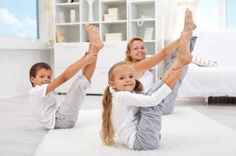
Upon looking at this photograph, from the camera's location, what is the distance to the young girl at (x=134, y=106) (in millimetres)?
1613

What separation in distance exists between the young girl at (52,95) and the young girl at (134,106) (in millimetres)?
442

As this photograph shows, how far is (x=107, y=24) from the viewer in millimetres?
4953

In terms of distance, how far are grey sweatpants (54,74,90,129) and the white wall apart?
231 cm

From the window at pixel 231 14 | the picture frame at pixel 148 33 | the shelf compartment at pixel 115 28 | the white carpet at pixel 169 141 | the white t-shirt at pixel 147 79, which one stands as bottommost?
the white carpet at pixel 169 141

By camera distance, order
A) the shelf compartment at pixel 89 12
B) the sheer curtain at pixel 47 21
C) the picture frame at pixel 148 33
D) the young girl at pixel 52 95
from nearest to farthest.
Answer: the young girl at pixel 52 95 < the picture frame at pixel 148 33 < the shelf compartment at pixel 89 12 < the sheer curtain at pixel 47 21

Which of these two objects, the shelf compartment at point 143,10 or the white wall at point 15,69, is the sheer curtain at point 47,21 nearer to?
the white wall at point 15,69

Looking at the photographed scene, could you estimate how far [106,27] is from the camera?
4.95m

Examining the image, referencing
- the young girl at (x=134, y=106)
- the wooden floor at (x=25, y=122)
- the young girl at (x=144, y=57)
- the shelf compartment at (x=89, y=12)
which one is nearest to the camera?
the young girl at (x=134, y=106)

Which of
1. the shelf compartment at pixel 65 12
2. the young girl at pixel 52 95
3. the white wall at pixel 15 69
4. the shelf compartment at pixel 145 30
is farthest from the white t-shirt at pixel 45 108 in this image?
the shelf compartment at pixel 65 12

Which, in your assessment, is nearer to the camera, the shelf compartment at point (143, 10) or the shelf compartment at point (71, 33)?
the shelf compartment at point (143, 10)

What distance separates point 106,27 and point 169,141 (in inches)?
129

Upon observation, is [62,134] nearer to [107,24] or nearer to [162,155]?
[162,155]

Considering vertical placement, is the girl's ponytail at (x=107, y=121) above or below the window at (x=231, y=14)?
below

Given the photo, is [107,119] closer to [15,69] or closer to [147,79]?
[147,79]
